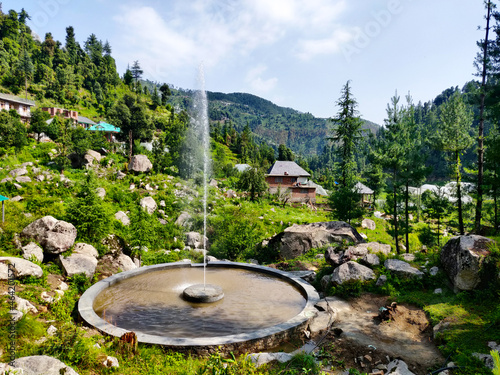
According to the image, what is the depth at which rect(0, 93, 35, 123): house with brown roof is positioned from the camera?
130ft

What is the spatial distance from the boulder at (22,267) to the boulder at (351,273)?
1014 centimetres

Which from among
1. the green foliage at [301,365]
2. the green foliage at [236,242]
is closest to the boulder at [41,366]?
the green foliage at [301,365]

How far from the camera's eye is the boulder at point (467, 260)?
8.47 meters

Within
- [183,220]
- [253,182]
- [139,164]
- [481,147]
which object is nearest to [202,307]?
[183,220]

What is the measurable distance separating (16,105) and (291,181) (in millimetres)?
42851

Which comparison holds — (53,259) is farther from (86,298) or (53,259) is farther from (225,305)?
(225,305)

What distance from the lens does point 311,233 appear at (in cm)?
1591

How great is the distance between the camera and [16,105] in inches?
1658

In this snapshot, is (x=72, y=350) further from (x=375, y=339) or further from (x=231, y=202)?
(x=231, y=202)

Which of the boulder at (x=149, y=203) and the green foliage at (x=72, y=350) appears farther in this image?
the boulder at (x=149, y=203)

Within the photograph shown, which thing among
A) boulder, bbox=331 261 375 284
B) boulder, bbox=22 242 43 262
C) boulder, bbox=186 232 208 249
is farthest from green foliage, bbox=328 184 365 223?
boulder, bbox=22 242 43 262

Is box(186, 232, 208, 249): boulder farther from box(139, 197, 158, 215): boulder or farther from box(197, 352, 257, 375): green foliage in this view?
box(197, 352, 257, 375): green foliage

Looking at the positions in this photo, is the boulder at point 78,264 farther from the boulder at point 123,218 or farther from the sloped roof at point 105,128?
the sloped roof at point 105,128

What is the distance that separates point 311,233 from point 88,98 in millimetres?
71561
